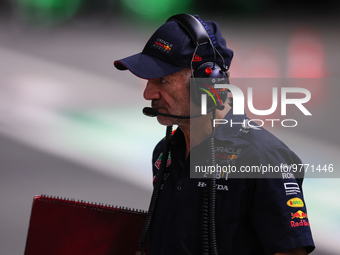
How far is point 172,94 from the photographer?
1233 mm

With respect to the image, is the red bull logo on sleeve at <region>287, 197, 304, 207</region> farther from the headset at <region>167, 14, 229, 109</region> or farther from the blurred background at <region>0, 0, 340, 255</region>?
the blurred background at <region>0, 0, 340, 255</region>

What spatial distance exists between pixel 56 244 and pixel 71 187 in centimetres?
166

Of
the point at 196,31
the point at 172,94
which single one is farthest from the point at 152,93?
the point at 196,31

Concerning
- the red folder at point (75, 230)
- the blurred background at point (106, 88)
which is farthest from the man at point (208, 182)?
the blurred background at point (106, 88)

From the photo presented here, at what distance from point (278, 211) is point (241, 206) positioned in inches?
3.3

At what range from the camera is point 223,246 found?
114 cm

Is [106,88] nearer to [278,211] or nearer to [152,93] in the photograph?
[152,93]

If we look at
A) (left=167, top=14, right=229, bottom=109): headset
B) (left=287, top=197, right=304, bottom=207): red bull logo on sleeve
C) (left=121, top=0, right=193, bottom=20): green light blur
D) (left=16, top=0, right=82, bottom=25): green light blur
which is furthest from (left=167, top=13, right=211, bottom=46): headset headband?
(left=16, top=0, right=82, bottom=25): green light blur

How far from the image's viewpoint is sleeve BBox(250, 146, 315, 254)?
3.54ft

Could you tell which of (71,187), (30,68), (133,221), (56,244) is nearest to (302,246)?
(133,221)

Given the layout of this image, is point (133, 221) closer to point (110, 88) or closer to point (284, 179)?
point (284, 179)

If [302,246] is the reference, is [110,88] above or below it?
above

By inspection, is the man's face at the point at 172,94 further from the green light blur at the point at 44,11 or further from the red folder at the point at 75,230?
the green light blur at the point at 44,11

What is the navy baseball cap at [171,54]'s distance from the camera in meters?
1.21
